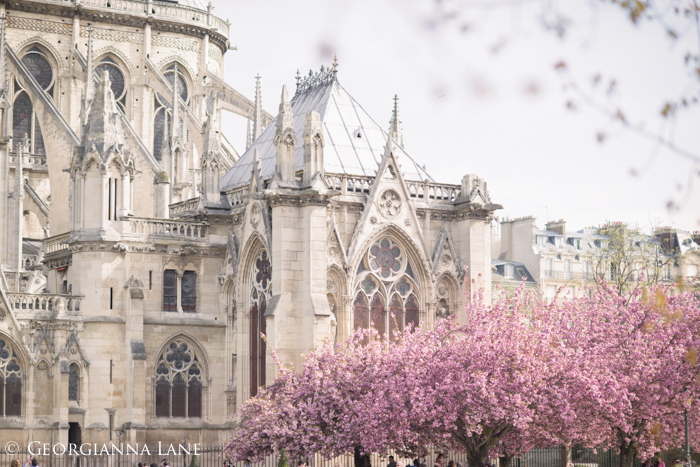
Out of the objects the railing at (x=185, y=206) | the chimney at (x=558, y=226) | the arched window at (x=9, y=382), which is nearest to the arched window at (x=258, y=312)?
the railing at (x=185, y=206)

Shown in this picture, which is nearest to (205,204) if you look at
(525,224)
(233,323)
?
(233,323)

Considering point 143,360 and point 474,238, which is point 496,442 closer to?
point 474,238

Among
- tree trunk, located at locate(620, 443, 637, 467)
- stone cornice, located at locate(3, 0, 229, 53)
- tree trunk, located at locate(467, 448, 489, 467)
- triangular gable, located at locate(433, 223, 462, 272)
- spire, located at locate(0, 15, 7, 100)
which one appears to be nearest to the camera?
tree trunk, located at locate(467, 448, 489, 467)

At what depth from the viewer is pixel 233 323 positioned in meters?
37.6

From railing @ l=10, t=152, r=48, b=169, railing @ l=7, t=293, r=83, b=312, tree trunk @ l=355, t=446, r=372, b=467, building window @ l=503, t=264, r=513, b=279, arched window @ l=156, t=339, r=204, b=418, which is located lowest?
tree trunk @ l=355, t=446, r=372, b=467

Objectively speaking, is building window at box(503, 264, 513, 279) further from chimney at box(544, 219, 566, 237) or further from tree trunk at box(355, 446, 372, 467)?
tree trunk at box(355, 446, 372, 467)

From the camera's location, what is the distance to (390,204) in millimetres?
35531

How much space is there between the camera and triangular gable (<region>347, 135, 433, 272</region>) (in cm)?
3478

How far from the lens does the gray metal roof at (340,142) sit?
121 ft

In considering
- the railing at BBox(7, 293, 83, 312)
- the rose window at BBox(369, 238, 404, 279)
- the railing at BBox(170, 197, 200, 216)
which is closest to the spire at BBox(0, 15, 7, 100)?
the railing at BBox(170, 197, 200, 216)

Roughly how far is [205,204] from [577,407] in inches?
606

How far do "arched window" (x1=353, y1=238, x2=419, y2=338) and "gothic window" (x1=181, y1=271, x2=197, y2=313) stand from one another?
237 inches

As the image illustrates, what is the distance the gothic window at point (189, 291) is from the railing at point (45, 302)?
11.3 feet

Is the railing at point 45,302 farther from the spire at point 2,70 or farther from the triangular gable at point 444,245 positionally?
the triangular gable at point 444,245
